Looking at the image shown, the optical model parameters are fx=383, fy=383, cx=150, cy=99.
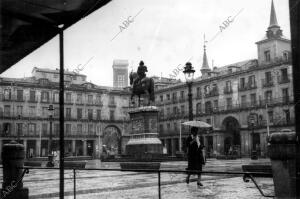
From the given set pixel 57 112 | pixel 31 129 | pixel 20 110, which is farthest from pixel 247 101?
pixel 20 110

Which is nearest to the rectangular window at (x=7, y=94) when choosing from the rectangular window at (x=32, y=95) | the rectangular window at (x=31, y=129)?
the rectangular window at (x=32, y=95)

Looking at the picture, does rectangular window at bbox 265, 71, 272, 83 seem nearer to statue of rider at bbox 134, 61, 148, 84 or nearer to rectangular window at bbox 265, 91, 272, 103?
rectangular window at bbox 265, 91, 272, 103

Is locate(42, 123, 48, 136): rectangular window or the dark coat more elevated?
locate(42, 123, 48, 136): rectangular window

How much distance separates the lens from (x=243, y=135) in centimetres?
5609

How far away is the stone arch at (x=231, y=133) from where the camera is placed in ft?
198

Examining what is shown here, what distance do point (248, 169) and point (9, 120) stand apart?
55184mm

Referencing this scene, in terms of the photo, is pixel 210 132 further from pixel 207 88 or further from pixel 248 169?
pixel 248 169

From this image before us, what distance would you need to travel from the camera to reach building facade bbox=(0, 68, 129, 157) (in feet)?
208

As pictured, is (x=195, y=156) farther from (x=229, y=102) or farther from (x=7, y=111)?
(x=7, y=111)

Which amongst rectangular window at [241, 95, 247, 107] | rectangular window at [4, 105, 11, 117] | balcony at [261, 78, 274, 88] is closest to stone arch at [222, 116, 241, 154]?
rectangular window at [241, 95, 247, 107]

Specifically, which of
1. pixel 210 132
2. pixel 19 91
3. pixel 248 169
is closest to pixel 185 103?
pixel 210 132

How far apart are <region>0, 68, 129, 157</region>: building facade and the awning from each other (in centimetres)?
5676

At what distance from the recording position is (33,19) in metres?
4.33

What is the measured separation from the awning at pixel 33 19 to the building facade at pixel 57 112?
186 ft
